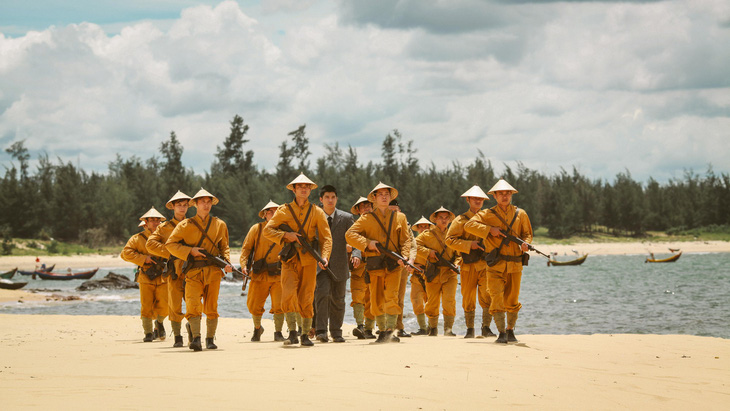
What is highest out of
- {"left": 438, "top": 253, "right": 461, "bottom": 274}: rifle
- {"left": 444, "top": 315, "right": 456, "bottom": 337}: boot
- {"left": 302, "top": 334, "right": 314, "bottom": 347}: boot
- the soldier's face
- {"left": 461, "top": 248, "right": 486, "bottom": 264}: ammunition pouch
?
the soldier's face

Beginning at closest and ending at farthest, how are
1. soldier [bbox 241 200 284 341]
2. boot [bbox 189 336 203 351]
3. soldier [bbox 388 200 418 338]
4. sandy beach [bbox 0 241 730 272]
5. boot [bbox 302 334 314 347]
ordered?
boot [bbox 189 336 203 351]
boot [bbox 302 334 314 347]
soldier [bbox 388 200 418 338]
soldier [bbox 241 200 284 341]
sandy beach [bbox 0 241 730 272]

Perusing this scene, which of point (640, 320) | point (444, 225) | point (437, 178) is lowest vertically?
point (640, 320)

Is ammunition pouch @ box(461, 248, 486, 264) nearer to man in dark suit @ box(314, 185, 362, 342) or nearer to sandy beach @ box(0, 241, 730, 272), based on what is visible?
man in dark suit @ box(314, 185, 362, 342)

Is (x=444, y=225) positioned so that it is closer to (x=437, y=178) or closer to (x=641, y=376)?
(x=641, y=376)

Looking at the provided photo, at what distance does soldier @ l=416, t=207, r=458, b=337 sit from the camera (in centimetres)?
1348

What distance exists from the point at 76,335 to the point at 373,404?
10307 mm

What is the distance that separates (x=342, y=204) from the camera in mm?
84062

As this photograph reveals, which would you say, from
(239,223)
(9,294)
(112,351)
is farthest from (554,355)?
(239,223)

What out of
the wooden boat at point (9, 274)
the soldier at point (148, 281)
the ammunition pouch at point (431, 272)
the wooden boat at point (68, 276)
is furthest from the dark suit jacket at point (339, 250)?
the wooden boat at point (9, 274)

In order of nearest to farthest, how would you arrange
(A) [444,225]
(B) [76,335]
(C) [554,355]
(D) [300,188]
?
1. (C) [554,355]
2. (D) [300,188]
3. (A) [444,225]
4. (B) [76,335]

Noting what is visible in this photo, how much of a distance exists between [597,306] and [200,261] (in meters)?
18.4

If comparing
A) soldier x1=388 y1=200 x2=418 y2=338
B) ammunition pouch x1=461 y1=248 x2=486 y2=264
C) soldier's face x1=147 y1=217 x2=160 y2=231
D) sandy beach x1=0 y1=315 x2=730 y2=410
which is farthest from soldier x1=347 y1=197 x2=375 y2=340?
soldier's face x1=147 y1=217 x2=160 y2=231

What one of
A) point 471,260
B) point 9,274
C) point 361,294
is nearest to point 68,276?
point 9,274

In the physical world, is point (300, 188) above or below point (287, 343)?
above
